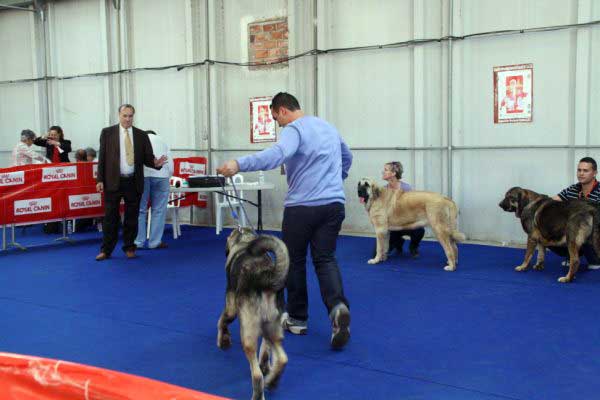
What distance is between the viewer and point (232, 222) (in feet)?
36.5

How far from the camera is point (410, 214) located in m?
7.23

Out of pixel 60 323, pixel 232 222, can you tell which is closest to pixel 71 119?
pixel 232 222

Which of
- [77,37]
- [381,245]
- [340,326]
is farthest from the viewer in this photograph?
[77,37]

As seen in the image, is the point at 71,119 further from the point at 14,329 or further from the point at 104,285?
the point at 14,329

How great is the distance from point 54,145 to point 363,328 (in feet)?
25.8

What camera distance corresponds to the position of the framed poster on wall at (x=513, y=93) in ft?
27.3

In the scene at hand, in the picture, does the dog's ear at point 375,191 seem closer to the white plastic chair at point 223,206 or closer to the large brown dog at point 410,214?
the large brown dog at point 410,214

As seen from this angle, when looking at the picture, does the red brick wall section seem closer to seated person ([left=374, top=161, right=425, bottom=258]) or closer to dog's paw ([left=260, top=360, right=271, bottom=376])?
seated person ([left=374, top=161, right=425, bottom=258])

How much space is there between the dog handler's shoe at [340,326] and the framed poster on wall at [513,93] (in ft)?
17.5

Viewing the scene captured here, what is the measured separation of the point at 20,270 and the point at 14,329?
2713 mm

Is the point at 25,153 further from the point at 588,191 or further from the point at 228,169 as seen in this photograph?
the point at 588,191

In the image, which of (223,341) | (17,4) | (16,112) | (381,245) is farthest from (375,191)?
(17,4)

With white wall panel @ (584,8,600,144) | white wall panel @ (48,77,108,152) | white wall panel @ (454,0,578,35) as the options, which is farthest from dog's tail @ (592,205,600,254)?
white wall panel @ (48,77,108,152)

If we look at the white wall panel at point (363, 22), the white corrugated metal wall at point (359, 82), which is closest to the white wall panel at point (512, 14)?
the white corrugated metal wall at point (359, 82)
